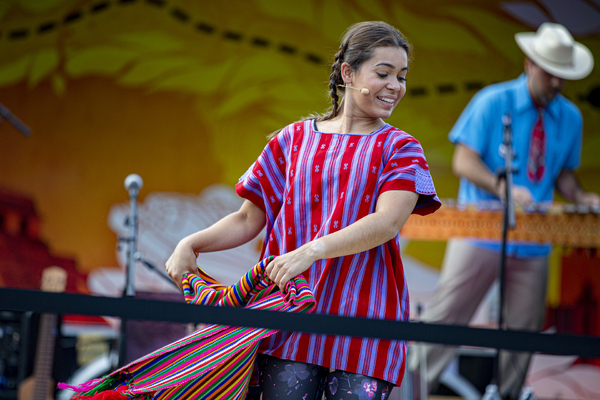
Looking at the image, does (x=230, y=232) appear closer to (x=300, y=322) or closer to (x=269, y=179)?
(x=269, y=179)

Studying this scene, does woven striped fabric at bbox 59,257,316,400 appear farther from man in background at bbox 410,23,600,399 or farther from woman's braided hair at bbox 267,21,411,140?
man in background at bbox 410,23,600,399

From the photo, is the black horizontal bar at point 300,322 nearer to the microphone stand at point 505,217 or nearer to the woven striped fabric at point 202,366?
the woven striped fabric at point 202,366

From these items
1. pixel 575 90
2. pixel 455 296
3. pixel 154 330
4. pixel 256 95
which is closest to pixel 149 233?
pixel 256 95

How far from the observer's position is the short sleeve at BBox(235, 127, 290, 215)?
5.67ft

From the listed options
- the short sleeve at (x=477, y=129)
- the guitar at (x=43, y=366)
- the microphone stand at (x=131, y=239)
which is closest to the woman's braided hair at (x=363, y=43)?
the microphone stand at (x=131, y=239)

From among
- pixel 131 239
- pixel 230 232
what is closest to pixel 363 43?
pixel 230 232

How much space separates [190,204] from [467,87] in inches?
111

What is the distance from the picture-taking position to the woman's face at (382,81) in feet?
5.34

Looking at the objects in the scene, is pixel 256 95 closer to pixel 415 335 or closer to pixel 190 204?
pixel 190 204

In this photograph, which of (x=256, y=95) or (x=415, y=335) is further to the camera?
(x=256, y=95)

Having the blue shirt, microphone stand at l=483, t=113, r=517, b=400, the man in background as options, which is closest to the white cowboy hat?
the man in background

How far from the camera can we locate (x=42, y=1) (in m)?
5.95

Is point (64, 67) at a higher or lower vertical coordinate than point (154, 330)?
higher

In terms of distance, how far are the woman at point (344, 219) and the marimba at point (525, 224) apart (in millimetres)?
1904
